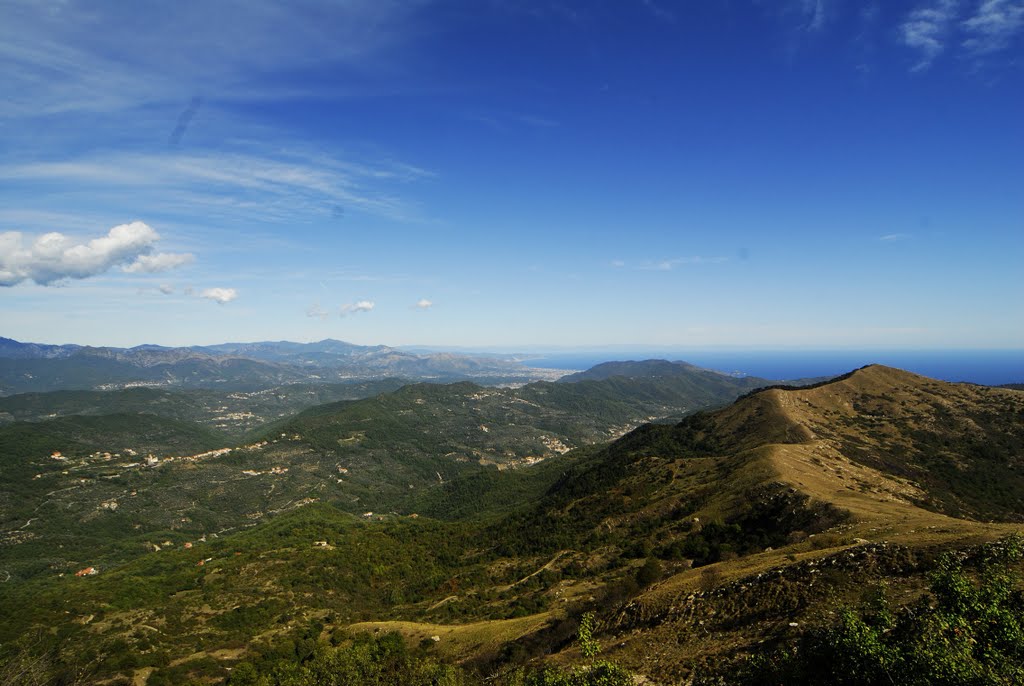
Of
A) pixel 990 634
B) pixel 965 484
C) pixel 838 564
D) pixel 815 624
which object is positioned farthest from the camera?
pixel 965 484

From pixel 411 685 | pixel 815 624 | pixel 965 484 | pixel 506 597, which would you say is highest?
pixel 815 624

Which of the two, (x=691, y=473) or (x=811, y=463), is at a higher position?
(x=811, y=463)

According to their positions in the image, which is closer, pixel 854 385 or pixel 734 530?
pixel 734 530

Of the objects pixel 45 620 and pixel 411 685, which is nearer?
pixel 411 685

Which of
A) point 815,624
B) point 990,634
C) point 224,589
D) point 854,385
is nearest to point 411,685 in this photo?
point 815,624

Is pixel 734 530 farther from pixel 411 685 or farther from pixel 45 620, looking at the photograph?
pixel 45 620

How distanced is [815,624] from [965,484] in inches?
3572

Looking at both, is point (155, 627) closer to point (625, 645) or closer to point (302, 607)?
point (302, 607)

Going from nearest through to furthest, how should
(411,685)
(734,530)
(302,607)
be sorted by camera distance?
1. (411,685)
2. (734,530)
3. (302,607)

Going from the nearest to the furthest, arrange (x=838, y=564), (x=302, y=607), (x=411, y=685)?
(x=838, y=564), (x=411, y=685), (x=302, y=607)

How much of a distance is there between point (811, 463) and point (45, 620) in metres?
152

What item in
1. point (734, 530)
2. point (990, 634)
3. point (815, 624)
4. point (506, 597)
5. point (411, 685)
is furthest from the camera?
point (506, 597)

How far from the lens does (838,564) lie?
36.1 meters

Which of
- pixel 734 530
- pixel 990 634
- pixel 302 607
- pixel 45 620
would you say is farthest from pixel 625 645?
pixel 45 620
